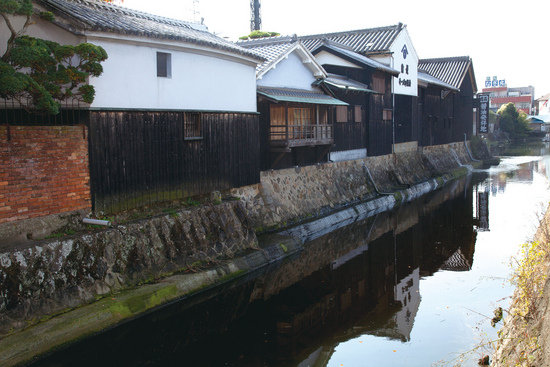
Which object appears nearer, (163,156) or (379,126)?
(163,156)

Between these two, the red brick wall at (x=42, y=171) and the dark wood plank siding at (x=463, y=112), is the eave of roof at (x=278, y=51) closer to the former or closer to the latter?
the red brick wall at (x=42, y=171)

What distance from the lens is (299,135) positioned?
19125 millimetres

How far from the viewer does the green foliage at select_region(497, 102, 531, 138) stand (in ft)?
220

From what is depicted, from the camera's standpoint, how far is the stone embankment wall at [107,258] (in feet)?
28.3

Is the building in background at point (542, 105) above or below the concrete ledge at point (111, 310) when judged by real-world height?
above

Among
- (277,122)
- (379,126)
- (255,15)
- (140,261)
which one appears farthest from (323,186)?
(255,15)

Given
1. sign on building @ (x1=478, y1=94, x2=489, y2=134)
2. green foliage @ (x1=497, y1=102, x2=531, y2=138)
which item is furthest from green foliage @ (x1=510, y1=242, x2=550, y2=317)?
green foliage @ (x1=497, y1=102, x2=531, y2=138)

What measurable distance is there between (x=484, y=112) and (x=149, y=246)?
47.3 m

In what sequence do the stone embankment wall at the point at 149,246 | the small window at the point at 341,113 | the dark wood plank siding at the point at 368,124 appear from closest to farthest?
1. the stone embankment wall at the point at 149,246
2. the small window at the point at 341,113
3. the dark wood plank siding at the point at 368,124

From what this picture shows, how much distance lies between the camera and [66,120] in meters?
10.9

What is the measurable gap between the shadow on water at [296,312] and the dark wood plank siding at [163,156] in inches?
127

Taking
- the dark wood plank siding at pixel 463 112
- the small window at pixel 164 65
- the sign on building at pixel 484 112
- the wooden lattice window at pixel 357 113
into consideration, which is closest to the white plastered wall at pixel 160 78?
the small window at pixel 164 65

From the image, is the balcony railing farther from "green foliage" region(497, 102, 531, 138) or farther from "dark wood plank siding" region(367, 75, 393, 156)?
"green foliage" region(497, 102, 531, 138)

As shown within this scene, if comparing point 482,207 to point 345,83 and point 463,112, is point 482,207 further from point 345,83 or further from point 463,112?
point 463,112
